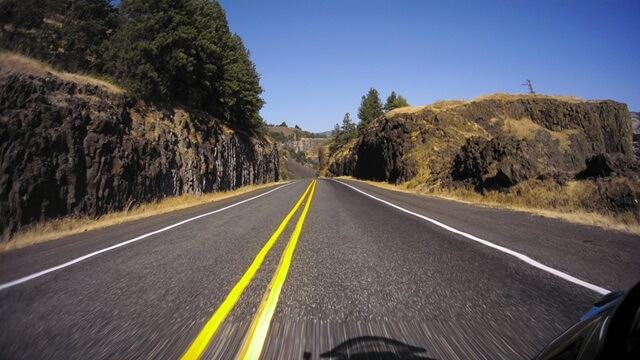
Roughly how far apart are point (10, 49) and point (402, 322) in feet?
64.5

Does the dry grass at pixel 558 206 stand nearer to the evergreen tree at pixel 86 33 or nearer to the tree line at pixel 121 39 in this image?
the tree line at pixel 121 39

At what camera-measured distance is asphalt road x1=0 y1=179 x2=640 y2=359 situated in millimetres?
2605

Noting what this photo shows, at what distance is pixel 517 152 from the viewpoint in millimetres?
16297

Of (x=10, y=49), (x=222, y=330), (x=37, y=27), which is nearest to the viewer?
(x=222, y=330)

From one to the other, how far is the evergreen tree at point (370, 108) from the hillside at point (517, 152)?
23.3m

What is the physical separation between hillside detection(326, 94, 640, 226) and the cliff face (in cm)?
1742

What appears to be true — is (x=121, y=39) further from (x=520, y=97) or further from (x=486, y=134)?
(x=520, y=97)

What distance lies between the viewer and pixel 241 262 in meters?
4.89

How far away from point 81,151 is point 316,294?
13.1m

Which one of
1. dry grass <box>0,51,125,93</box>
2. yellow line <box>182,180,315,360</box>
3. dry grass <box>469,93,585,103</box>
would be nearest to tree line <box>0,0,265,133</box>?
dry grass <box>0,51,125,93</box>

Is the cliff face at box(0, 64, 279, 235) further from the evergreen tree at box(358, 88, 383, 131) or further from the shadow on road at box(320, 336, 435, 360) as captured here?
the evergreen tree at box(358, 88, 383, 131)

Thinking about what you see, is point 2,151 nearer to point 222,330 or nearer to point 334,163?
point 222,330

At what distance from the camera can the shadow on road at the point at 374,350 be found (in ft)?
7.68

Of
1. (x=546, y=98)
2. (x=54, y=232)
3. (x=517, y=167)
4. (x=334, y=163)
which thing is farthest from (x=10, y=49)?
(x=334, y=163)
